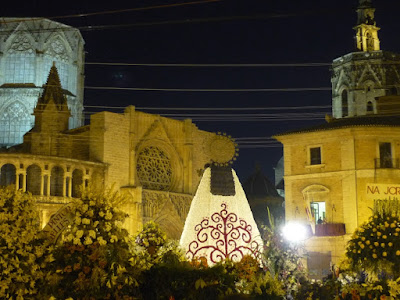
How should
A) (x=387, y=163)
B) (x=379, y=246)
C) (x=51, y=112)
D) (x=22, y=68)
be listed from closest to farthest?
(x=379, y=246)
(x=387, y=163)
(x=51, y=112)
(x=22, y=68)

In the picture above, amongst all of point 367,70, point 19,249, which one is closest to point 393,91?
point 367,70

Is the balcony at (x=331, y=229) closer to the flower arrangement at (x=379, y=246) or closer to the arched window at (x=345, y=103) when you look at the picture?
the flower arrangement at (x=379, y=246)

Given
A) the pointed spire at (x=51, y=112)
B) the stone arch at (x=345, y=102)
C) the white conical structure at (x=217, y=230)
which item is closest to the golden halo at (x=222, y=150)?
the white conical structure at (x=217, y=230)

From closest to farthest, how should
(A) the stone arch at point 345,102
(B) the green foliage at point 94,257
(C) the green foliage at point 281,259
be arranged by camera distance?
(B) the green foliage at point 94,257 < (C) the green foliage at point 281,259 < (A) the stone arch at point 345,102

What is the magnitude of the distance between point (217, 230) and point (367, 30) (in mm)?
50443

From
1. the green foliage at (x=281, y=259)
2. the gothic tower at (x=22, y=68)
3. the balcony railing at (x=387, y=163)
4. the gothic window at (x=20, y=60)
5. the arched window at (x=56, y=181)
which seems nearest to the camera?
the green foliage at (x=281, y=259)

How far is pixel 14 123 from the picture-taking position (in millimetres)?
52781

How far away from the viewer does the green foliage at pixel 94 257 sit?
11492 mm

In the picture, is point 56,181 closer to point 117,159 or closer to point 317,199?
point 117,159

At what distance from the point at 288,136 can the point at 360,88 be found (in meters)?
26.6

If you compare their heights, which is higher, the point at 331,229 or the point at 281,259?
the point at 331,229

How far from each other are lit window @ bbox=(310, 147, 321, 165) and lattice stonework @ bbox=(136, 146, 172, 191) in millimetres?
11938

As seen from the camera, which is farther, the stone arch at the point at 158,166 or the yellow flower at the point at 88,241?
the stone arch at the point at 158,166

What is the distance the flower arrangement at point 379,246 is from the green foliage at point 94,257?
482 centimetres
